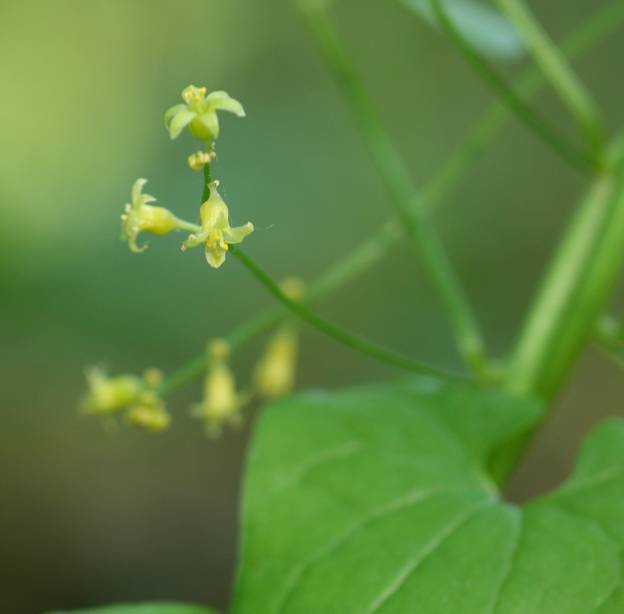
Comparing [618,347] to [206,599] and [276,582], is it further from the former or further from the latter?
[206,599]

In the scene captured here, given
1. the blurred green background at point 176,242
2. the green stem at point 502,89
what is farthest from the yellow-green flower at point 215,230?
the blurred green background at point 176,242

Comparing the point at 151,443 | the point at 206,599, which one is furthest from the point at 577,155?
the point at 151,443

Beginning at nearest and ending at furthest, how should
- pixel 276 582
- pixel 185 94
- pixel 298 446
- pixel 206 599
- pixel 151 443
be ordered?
1. pixel 185 94
2. pixel 276 582
3. pixel 298 446
4. pixel 206 599
5. pixel 151 443

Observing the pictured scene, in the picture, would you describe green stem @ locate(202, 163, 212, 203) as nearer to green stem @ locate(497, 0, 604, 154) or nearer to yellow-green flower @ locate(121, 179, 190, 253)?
yellow-green flower @ locate(121, 179, 190, 253)

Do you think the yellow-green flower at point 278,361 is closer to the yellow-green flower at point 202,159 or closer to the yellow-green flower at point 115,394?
the yellow-green flower at point 115,394

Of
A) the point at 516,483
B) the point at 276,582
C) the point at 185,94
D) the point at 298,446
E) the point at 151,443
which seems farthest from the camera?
the point at 151,443

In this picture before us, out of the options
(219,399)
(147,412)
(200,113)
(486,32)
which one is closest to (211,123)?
(200,113)

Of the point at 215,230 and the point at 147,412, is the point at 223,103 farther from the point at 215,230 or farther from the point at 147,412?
the point at 147,412
